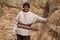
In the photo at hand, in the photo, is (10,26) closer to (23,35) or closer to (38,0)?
(38,0)

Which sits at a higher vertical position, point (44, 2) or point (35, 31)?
point (44, 2)

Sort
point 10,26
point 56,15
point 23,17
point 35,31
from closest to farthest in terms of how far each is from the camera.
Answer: point 23,17 < point 56,15 < point 35,31 < point 10,26

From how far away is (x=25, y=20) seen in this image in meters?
5.72

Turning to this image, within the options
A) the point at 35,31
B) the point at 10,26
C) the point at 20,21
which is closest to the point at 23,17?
the point at 20,21

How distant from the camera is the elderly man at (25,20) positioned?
5.70 meters

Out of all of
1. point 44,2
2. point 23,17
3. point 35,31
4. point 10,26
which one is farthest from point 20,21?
point 44,2

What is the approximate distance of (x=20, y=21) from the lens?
5.74 m

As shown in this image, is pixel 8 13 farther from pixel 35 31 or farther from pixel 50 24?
pixel 50 24

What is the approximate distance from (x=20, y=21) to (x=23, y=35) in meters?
0.34

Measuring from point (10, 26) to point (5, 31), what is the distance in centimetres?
37

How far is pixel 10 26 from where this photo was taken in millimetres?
9305

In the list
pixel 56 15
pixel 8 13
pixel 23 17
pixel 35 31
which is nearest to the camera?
pixel 23 17

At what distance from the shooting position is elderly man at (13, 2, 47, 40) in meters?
5.70

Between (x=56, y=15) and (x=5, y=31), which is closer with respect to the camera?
(x=56, y=15)
